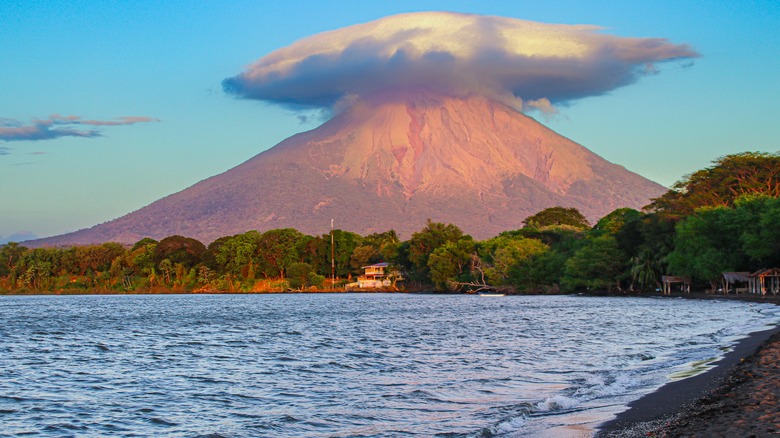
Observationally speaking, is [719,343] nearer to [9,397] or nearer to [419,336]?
[419,336]

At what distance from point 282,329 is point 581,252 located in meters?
60.7

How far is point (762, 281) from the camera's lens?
245 ft

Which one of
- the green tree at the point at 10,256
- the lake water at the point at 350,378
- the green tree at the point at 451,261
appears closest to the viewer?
the lake water at the point at 350,378

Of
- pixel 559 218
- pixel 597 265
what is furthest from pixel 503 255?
pixel 559 218

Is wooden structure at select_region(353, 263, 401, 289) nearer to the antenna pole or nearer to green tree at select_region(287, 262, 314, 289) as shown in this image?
the antenna pole

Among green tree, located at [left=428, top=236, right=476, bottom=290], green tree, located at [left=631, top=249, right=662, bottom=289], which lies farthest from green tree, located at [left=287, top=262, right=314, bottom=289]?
green tree, located at [left=631, top=249, right=662, bottom=289]

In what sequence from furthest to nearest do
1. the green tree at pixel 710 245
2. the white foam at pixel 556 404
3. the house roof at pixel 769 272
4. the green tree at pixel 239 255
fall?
the green tree at pixel 239 255, the green tree at pixel 710 245, the house roof at pixel 769 272, the white foam at pixel 556 404

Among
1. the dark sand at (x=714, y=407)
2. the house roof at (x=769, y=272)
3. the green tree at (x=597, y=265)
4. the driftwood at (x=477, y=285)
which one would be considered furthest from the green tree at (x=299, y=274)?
the dark sand at (x=714, y=407)

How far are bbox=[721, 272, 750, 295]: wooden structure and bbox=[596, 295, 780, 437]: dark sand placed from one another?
61.7 metres

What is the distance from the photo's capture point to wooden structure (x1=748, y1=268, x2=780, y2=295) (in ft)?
239

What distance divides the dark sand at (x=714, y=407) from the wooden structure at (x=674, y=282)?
7202 cm

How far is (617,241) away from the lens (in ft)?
329

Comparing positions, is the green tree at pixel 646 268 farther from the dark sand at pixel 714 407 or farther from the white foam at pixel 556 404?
the white foam at pixel 556 404

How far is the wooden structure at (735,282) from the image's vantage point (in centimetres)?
7712
